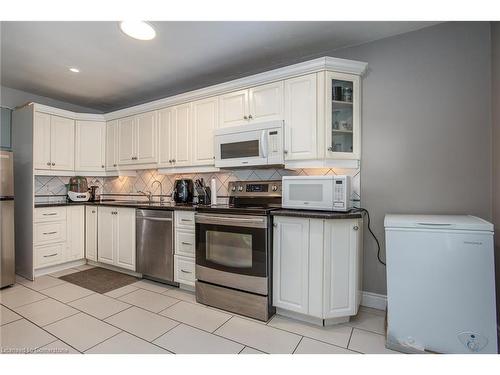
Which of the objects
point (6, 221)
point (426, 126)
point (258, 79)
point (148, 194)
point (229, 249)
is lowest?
point (229, 249)

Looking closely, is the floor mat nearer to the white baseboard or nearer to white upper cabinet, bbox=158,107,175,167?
white upper cabinet, bbox=158,107,175,167

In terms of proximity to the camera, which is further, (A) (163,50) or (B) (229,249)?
(A) (163,50)

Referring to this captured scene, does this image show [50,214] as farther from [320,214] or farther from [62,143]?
[320,214]

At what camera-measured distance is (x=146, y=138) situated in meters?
3.31

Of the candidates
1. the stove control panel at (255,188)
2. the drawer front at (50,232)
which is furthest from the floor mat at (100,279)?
the stove control panel at (255,188)

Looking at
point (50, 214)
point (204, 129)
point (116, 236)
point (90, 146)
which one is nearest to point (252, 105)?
point (204, 129)

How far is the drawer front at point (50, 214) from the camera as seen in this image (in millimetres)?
2990

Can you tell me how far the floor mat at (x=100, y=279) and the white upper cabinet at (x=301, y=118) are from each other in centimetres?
232

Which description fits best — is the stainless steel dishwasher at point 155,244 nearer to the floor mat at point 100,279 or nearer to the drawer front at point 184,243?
the drawer front at point 184,243

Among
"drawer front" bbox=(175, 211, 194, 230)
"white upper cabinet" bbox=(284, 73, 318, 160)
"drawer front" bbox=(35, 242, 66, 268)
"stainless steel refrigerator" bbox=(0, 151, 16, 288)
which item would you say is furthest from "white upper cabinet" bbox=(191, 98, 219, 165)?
"drawer front" bbox=(35, 242, 66, 268)

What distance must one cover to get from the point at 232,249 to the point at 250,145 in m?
1.01

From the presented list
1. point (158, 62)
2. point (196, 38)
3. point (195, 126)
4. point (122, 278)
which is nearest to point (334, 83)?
point (196, 38)

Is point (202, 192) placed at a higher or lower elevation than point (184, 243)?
higher

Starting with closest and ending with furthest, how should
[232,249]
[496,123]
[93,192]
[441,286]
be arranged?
[441,286] → [496,123] → [232,249] → [93,192]
